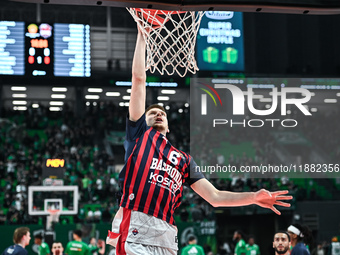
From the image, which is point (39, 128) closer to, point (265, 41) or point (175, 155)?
point (265, 41)

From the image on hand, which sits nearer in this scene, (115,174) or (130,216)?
(130,216)

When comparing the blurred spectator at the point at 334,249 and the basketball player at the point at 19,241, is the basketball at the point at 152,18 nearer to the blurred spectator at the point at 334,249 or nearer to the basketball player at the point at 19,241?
the basketball player at the point at 19,241

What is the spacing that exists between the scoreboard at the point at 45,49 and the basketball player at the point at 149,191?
10.7 m

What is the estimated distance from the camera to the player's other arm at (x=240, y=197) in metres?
3.53

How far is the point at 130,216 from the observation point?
138 inches

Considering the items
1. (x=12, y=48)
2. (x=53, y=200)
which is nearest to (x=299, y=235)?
(x=12, y=48)

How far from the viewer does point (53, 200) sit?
661 inches

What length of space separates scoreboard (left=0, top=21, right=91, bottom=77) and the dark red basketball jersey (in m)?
10.7

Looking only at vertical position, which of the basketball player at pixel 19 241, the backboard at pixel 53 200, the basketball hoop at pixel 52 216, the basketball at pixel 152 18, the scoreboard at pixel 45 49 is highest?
the scoreboard at pixel 45 49

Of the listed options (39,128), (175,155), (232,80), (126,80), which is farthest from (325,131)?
(175,155)

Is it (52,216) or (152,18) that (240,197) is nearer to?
(152,18)

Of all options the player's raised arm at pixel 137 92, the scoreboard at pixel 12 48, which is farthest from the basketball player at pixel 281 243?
the scoreboard at pixel 12 48

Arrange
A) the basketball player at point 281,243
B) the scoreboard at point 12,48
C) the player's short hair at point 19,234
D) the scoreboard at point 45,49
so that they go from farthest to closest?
the scoreboard at point 12,48 → the scoreboard at point 45,49 → the player's short hair at point 19,234 → the basketball player at point 281,243

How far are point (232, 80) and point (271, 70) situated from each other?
22.1 feet
